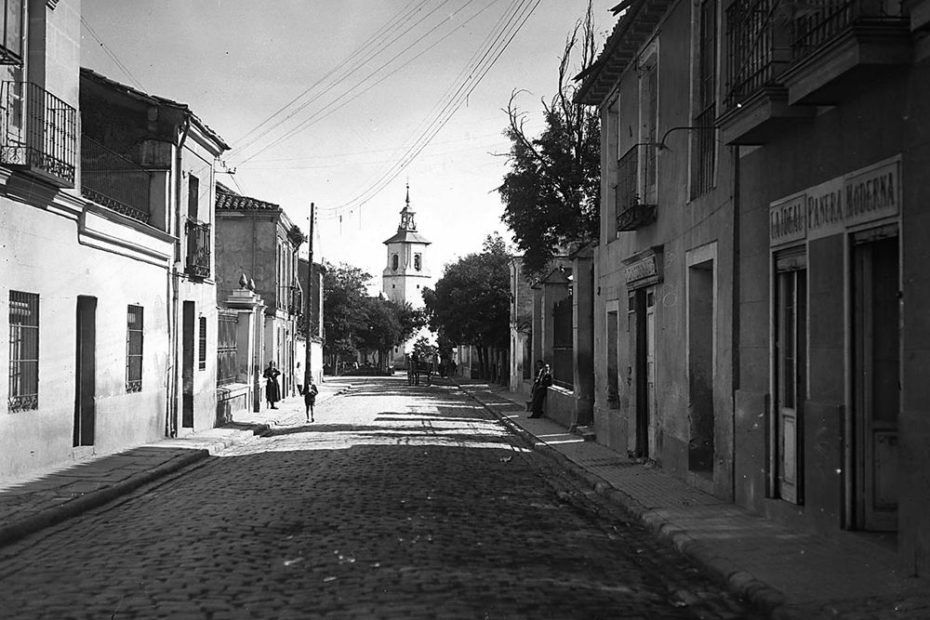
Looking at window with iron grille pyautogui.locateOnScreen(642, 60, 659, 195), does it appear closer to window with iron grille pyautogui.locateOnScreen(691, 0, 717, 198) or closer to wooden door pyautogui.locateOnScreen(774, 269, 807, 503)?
window with iron grille pyautogui.locateOnScreen(691, 0, 717, 198)

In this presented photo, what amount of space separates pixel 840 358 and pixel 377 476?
639 centimetres

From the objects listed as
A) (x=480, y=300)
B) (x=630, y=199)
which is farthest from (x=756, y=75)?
(x=480, y=300)

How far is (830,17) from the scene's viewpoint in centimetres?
752

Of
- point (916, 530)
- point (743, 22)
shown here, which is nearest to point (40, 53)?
point (743, 22)

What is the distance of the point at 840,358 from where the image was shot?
7824 millimetres

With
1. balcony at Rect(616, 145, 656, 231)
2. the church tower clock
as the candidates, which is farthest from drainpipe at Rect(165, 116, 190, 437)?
the church tower clock

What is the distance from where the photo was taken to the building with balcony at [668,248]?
36.4 ft

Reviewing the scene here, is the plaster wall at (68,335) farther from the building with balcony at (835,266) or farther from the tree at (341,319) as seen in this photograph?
the tree at (341,319)

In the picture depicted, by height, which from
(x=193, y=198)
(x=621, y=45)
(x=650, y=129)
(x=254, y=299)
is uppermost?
(x=621, y=45)

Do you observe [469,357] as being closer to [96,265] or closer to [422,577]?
[96,265]

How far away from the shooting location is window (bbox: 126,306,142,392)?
1728 cm

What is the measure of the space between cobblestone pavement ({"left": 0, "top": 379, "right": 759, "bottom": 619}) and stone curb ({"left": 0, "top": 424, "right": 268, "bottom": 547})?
147 mm

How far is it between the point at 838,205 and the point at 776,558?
273cm

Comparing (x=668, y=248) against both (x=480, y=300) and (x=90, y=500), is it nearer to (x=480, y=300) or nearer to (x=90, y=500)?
(x=90, y=500)
